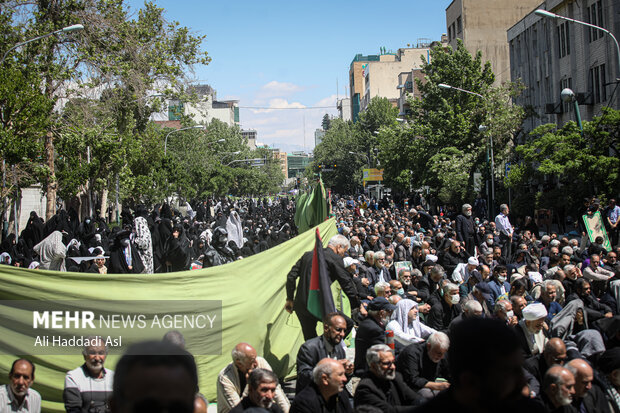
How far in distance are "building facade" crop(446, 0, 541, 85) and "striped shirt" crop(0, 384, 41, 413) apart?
2181 inches

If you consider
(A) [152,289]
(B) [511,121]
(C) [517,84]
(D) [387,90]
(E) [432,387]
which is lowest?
(E) [432,387]


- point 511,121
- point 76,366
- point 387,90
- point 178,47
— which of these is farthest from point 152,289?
point 387,90

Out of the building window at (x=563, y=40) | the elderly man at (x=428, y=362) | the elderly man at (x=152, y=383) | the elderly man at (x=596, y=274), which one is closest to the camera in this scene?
the elderly man at (x=152, y=383)

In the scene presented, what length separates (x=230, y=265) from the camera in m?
6.95

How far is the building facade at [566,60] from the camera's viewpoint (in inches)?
1244

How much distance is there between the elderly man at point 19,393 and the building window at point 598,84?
3163 cm

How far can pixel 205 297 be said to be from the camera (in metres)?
6.48

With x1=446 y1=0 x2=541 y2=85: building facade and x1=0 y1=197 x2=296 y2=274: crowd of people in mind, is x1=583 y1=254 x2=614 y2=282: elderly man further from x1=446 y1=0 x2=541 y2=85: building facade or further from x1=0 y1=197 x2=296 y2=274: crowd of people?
x1=446 y1=0 x2=541 y2=85: building facade

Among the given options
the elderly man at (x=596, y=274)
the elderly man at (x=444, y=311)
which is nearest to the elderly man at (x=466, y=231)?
the elderly man at (x=596, y=274)

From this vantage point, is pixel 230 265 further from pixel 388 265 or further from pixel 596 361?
pixel 388 265

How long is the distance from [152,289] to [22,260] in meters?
8.33

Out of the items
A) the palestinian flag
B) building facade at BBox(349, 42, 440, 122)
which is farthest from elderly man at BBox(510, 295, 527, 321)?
building facade at BBox(349, 42, 440, 122)

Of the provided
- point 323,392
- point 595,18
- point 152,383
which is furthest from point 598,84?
point 152,383

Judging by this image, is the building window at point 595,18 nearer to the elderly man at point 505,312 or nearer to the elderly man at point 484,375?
the elderly man at point 505,312
